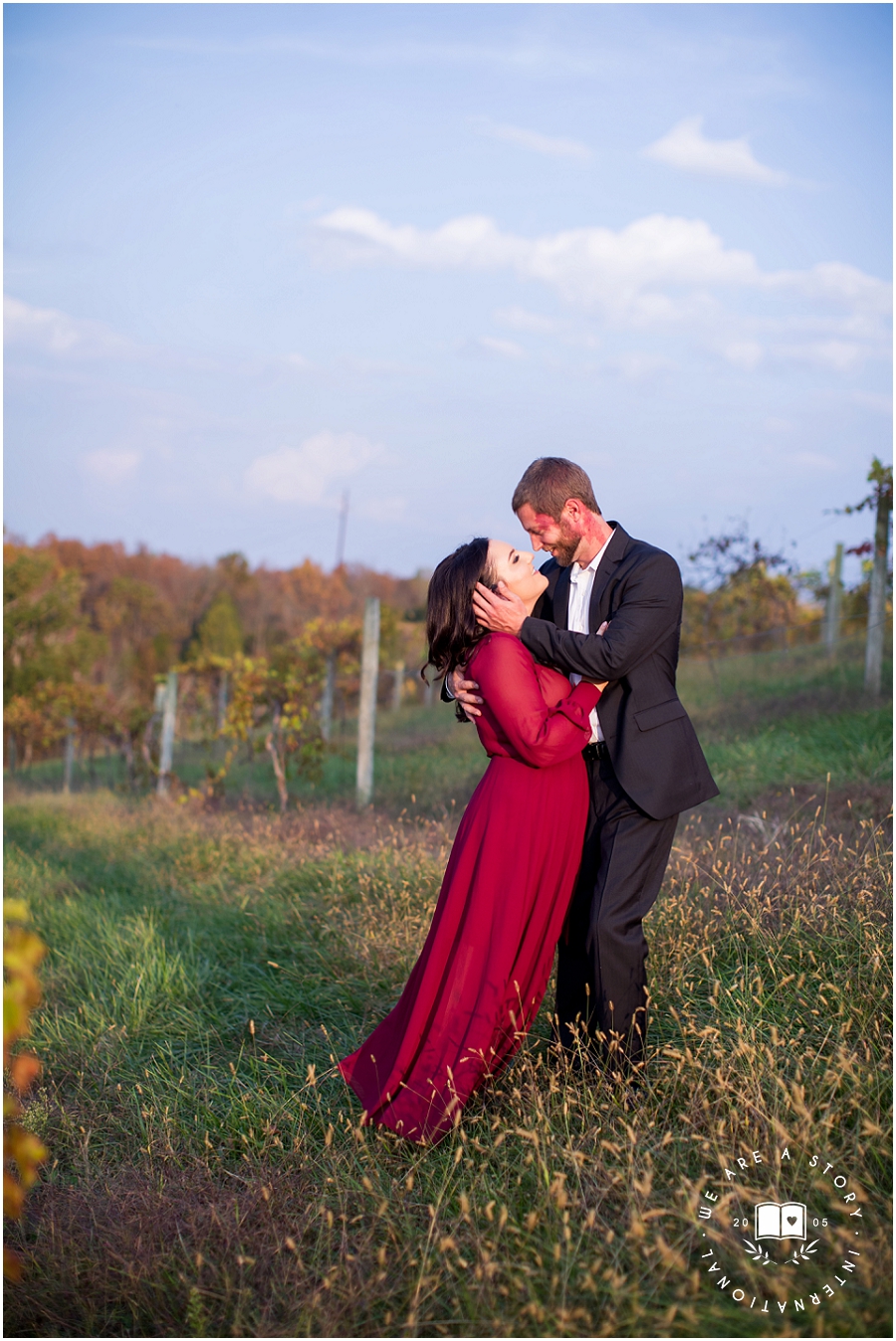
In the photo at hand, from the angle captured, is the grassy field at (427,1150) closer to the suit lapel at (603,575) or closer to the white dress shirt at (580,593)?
the white dress shirt at (580,593)

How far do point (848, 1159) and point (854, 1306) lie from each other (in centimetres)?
45

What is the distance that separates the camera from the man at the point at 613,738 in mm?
3025

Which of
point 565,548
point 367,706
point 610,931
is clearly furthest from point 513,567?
point 367,706

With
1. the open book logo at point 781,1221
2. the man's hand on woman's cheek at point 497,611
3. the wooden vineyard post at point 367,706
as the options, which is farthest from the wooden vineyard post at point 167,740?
the open book logo at point 781,1221

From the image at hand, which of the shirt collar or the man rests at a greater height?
the shirt collar

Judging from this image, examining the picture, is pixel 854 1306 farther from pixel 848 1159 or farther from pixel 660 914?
pixel 660 914

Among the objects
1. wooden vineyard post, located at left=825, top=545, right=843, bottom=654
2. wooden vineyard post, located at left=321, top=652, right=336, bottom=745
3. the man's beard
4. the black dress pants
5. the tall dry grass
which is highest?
wooden vineyard post, located at left=825, top=545, right=843, bottom=654

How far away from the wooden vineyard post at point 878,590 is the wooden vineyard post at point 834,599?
2.49 metres

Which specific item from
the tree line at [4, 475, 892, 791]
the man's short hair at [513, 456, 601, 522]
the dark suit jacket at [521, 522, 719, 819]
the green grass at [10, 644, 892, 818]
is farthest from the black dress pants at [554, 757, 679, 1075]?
the tree line at [4, 475, 892, 791]

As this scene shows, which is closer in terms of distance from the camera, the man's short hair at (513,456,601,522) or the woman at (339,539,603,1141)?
the woman at (339,539,603,1141)

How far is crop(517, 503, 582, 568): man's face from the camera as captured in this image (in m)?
3.29

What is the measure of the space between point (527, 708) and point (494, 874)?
0.56 metres

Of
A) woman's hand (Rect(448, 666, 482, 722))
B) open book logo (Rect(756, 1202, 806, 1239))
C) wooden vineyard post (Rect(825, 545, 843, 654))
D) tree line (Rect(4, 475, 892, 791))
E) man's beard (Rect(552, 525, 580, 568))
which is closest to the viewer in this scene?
open book logo (Rect(756, 1202, 806, 1239))

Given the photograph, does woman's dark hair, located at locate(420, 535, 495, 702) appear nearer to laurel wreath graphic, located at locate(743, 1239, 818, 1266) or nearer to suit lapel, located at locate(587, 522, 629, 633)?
suit lapel, located at locate(587, 522, 629, 633)
